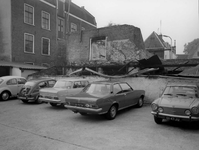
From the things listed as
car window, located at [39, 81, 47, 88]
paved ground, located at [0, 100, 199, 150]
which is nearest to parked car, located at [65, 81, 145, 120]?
paved ground, located at [0, 100, 199, 150]

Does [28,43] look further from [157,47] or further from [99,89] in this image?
[157,47]

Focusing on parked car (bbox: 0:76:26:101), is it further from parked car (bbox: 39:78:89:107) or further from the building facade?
the building facade

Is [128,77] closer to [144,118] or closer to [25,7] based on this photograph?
[144,118]

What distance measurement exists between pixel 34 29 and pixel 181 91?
2217cm

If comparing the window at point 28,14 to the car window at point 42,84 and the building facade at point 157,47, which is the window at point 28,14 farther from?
the building facade at point 157,47

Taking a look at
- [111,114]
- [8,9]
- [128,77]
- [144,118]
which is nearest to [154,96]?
[128,77]

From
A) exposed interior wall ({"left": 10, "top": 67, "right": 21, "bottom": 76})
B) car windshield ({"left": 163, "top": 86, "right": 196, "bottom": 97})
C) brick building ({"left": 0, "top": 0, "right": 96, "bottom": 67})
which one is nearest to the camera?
car windshield ({"left": 163, "top": 86, "right": 196, "bottom": 97})

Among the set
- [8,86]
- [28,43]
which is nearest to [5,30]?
[28,43]

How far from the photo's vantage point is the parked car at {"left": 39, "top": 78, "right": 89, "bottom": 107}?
913cm

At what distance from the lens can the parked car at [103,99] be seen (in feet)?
21.8

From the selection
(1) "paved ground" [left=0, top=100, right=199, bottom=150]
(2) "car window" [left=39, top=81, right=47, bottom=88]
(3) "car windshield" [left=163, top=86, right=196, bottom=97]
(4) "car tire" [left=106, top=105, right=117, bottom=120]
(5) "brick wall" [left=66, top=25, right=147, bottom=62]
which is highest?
(5) "brick wall" [left=66, top=25, right=147, bottom=62]

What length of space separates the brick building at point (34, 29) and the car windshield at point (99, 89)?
46.6 feet

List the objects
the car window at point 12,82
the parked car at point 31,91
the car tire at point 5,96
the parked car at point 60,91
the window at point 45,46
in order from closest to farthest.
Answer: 1. the parked car at point 60,91
2. the parked car at point 31,91
3. the car tire at point 5,96
4. the car window at point 12,82
5. the window at point 45,46

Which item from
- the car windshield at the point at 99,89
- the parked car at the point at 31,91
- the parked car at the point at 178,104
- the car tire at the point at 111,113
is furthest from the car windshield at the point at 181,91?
the parked car at the point at 31,91
